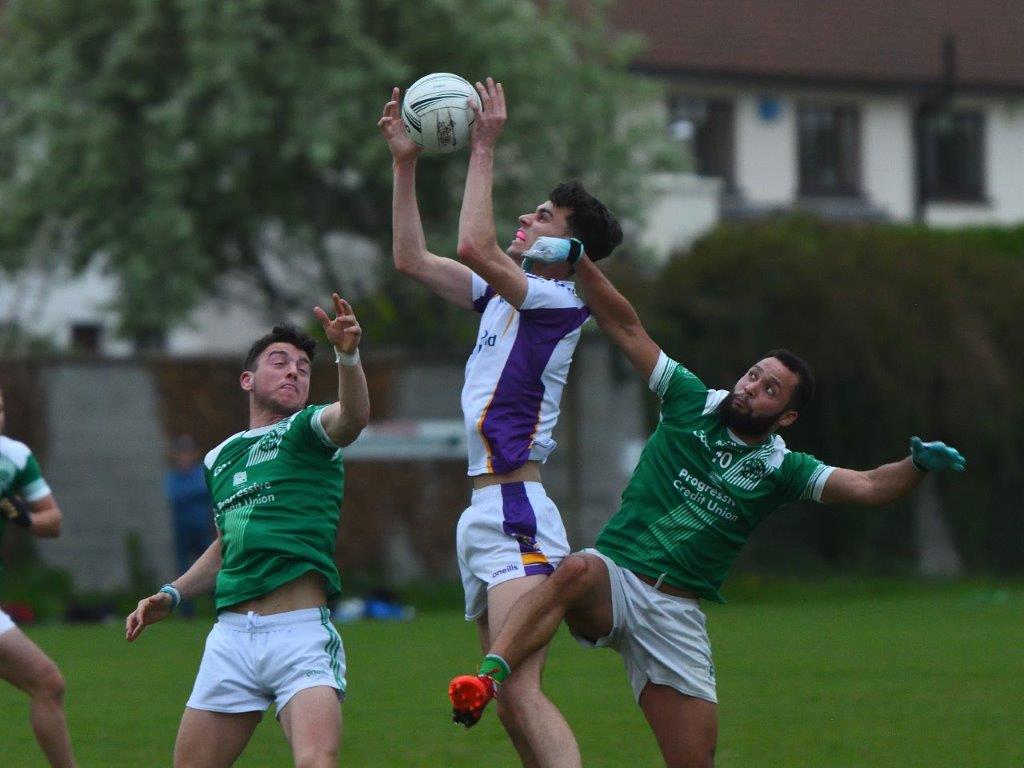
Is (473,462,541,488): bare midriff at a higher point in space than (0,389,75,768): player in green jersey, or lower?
higher

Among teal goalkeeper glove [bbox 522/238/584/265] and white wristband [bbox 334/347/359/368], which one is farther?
teal goalkeeper glove [bbox 522/238/584/265]

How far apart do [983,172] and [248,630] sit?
32752 mm

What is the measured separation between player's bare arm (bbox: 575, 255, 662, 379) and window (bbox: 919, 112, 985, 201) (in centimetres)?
3018

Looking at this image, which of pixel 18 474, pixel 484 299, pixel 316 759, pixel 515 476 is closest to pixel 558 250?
pixel 484 299

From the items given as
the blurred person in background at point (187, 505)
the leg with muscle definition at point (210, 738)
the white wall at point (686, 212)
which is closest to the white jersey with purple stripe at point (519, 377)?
the leg with muscle definition at point (210, 738)

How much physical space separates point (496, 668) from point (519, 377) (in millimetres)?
1219

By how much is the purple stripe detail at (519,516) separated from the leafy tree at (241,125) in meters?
14.8

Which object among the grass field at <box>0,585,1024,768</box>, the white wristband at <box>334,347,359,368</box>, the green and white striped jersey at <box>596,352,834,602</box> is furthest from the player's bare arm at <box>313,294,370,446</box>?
the grass field at <box>0,585,1024,768</box>

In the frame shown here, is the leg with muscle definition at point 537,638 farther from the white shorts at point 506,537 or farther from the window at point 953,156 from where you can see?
the window at point 953,156

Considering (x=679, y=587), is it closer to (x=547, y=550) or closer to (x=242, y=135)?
(x=547, y=550)

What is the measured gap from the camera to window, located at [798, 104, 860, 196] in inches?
1401

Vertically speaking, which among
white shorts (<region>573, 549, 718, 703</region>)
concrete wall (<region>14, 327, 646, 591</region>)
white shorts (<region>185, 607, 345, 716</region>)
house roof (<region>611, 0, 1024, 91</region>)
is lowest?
concrete wall (<region>14, 327, 646, 591</region>)

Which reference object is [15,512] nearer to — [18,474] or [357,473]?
[18,474]

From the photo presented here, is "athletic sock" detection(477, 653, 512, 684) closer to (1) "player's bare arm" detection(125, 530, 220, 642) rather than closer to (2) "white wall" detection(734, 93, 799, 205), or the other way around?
(1) "player's bare arm" detection(125, 530, 220, 642)
